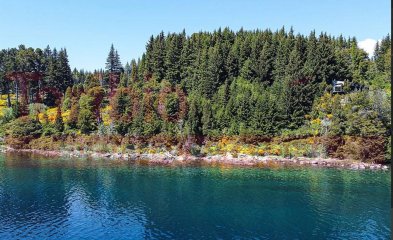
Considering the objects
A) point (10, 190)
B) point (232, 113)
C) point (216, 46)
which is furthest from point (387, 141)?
point (10, 190)

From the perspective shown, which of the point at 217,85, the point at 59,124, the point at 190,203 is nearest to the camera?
the point at 190,203

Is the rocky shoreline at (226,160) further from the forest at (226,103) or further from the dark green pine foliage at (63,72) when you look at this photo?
the dark green pine foliage at (63,72)

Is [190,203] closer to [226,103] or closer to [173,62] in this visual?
[226,103]

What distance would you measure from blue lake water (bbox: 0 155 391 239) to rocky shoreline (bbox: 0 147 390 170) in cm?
535

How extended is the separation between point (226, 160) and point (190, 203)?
1400 inches

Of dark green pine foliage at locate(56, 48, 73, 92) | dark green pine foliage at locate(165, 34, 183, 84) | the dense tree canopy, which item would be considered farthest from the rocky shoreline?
dark green pine foliage at locate(56, 48, 73, 92)

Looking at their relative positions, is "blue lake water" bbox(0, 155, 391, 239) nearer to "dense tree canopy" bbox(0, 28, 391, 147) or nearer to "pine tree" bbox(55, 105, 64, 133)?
"dense tree canopy" bbox(0, 28, 391, 147)

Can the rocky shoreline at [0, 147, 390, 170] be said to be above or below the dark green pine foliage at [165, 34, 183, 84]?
below

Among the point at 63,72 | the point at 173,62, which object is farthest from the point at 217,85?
the point at 63,72

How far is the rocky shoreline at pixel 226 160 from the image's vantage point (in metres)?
81.2

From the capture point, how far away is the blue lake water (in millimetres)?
42812

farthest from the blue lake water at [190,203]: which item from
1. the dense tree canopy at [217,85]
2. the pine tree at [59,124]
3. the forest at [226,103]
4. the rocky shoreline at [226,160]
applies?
the pine tree at [59,124]

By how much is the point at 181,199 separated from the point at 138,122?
1912 inches

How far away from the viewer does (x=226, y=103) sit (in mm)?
109500
